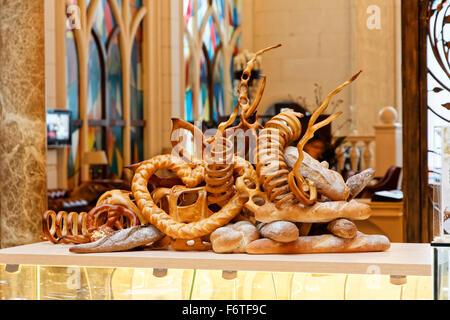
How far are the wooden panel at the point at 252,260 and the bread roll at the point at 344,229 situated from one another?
0.13 ft

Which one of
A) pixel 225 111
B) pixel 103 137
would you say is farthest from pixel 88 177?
pixel 225 111

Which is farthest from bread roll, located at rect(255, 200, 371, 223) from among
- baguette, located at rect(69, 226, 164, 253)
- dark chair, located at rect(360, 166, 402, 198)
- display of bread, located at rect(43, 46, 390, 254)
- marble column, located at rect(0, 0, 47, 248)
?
dark chair, located at rect(360, 166, 402, 198)

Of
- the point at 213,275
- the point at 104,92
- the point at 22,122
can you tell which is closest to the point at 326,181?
the point at 213,275

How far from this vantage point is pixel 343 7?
45.6 feet

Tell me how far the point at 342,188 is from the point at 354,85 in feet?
39.4

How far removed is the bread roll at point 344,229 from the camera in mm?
1455

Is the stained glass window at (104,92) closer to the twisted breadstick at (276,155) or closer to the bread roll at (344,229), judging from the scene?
the twisted breadstick at (276,155)

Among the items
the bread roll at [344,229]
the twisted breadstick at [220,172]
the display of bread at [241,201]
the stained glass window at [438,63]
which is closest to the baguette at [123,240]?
the display of bread at [241,201]

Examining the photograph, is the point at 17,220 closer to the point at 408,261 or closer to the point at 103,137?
the point at 408,261

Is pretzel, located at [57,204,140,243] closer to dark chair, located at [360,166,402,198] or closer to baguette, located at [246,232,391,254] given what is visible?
baguette, located at [246,232,391,254]

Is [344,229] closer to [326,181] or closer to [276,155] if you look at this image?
[326,181]

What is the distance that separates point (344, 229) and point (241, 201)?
228 millimetres

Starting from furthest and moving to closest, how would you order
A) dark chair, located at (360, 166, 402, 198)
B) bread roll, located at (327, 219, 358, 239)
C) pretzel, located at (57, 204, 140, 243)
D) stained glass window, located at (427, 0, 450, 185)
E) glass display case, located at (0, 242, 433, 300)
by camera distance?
dark chair, located at (360, 166, 402, 198) → stained glass window, located at (427, 0, 450, 185) → pretzel, located at (57, 204, 140, 243) → bread roll, located at (327, 219, 358, 239) → glass display case, located at (0, 242, 433, 300)

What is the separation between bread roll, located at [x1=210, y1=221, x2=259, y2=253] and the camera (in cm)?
146
